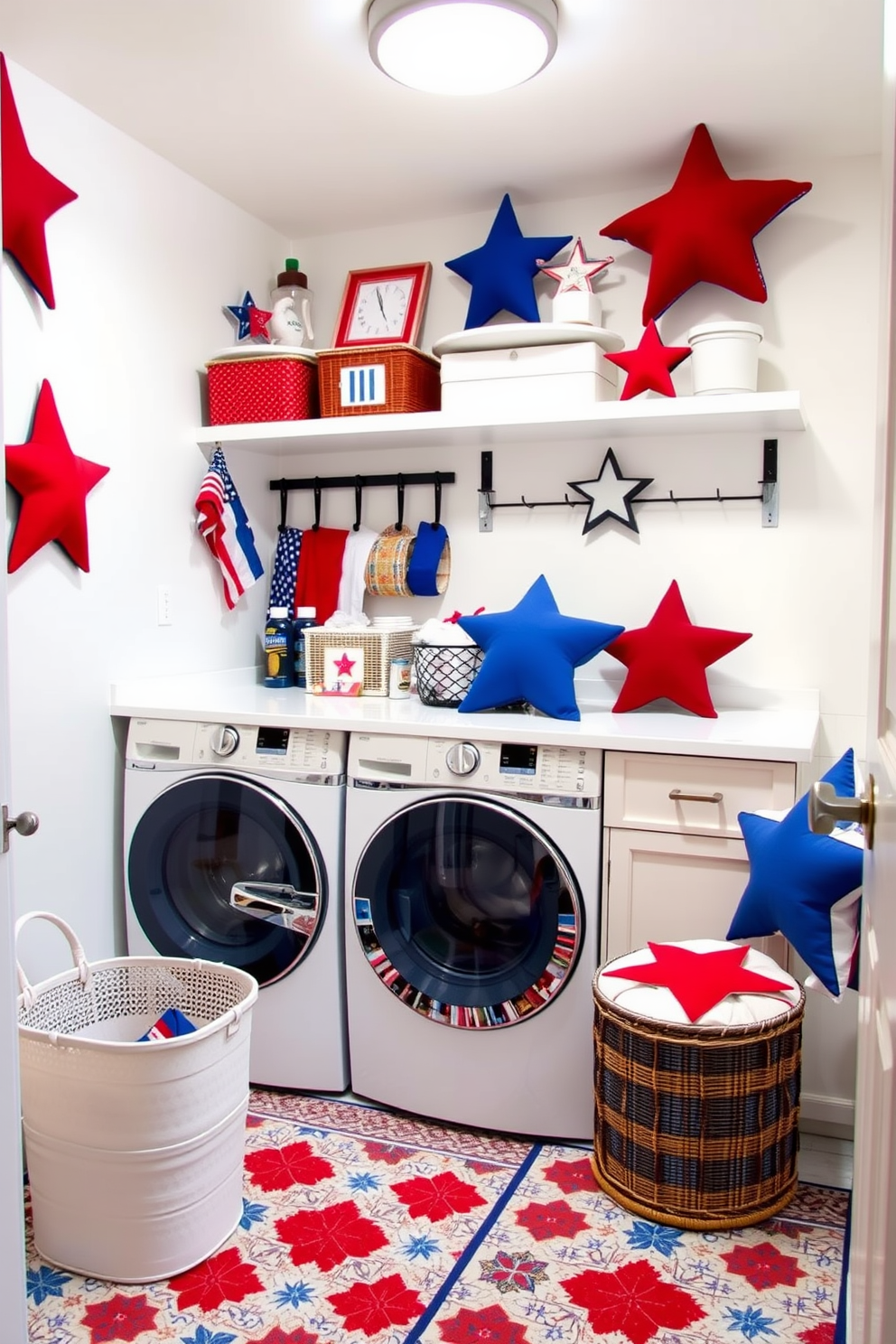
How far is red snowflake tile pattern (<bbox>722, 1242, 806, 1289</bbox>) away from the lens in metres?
1.88

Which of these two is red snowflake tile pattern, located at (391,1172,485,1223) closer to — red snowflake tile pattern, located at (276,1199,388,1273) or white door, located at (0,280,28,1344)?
red snowflake tile pattern, located at (276,1199,388,1273)

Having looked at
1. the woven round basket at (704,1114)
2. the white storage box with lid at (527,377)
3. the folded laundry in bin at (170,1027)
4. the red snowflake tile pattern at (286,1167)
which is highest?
the white storage box with lid at (527,377)

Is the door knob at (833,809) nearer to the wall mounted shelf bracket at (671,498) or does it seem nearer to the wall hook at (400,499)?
the wall mounted shelf bracket at (671,498)

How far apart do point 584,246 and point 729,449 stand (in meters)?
0.70

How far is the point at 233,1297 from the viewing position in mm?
1851

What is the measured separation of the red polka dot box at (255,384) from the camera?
113 inches

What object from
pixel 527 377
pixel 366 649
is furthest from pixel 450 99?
pixel 366 649

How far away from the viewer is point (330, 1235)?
6.61 feet

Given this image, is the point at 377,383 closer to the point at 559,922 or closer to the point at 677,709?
the point at 677,709

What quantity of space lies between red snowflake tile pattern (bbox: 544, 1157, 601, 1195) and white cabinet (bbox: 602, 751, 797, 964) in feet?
1.45

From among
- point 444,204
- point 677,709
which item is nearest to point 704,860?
point 677,709

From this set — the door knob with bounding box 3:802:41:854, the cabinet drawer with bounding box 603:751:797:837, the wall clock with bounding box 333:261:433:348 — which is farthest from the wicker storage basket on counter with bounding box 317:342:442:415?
the door knob with bounding box 3:802:41:854

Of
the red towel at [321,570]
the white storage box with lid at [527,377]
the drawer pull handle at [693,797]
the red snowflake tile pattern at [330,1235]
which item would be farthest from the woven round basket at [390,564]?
the red snowflake tile pattern at [330,1235]

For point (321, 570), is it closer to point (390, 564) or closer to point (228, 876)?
point (390, 564)
